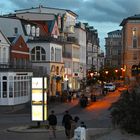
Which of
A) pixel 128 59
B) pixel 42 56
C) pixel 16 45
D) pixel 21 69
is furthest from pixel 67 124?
pixel 128 59

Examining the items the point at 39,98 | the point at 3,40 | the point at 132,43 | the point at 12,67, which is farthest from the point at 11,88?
the point at 132,43

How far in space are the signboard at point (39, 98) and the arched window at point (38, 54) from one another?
44005 mm

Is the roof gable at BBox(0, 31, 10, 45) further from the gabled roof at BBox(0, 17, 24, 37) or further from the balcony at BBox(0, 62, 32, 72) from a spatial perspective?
the gabled roof at BBox(0, 17, 24, 37)

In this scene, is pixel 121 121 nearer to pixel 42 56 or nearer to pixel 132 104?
pixel 132 104

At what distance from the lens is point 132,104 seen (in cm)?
2902

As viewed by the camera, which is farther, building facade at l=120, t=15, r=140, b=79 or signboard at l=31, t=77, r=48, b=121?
building facade at l=120, t=15, r=140, b=79

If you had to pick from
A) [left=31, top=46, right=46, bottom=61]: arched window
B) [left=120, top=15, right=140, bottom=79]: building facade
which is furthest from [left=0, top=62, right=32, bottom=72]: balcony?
[left=120, top=15, right=140, bottom=79]: building facade

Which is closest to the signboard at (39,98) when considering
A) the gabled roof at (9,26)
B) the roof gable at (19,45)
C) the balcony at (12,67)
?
the balcony at (12,67)

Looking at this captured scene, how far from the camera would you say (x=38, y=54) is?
8606 centimetres

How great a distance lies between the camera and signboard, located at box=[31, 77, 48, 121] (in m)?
41.4

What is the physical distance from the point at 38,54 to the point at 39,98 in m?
44.7

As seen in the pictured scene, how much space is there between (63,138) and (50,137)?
81cm

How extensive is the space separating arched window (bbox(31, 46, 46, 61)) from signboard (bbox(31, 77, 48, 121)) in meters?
44.0

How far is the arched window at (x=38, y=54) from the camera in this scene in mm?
85713
